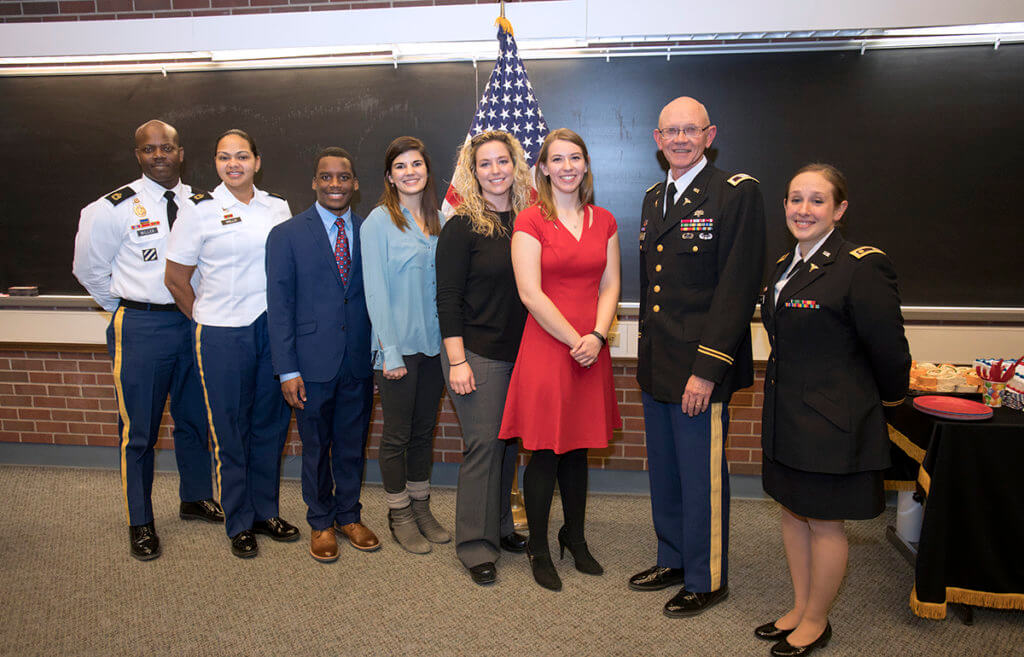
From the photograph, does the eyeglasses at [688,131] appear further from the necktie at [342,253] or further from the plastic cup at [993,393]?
the plastic cup at [993,393]

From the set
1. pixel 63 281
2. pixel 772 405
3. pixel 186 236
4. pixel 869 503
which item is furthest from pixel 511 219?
pixel 63 281

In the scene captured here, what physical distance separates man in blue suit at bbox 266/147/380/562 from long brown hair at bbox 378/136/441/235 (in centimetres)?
18

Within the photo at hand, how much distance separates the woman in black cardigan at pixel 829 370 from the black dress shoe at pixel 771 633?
0.26 metres

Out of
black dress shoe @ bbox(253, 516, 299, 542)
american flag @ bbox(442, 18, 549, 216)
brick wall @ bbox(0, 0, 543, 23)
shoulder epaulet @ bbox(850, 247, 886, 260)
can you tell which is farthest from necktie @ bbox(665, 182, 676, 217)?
black dress shoe @ bbox(253, 516, 299, 542)

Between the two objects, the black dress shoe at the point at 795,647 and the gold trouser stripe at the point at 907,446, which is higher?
the gold trouser stripe at the point at 907,446

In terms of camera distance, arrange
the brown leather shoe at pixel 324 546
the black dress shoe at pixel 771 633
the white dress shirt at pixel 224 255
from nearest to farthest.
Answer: the black dress shoe at pixel 771 633
the white dress shirt at pixel 224 255
the brown leather shoe at pixel 324 546

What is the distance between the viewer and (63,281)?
12.9 ft

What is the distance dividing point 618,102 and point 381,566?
8.66 ft

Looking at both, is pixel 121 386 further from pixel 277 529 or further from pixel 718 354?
pixel 718 354

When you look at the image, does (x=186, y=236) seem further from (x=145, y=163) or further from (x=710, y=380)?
(x=710, y=380)

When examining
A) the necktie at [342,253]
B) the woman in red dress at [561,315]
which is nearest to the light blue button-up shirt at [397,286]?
the necktie at [342,253]

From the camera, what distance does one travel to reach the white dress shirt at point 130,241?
2902 millimetres

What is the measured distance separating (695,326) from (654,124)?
1583 mm

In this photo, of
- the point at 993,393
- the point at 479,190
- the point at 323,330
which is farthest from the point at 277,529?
the point at 993,393
